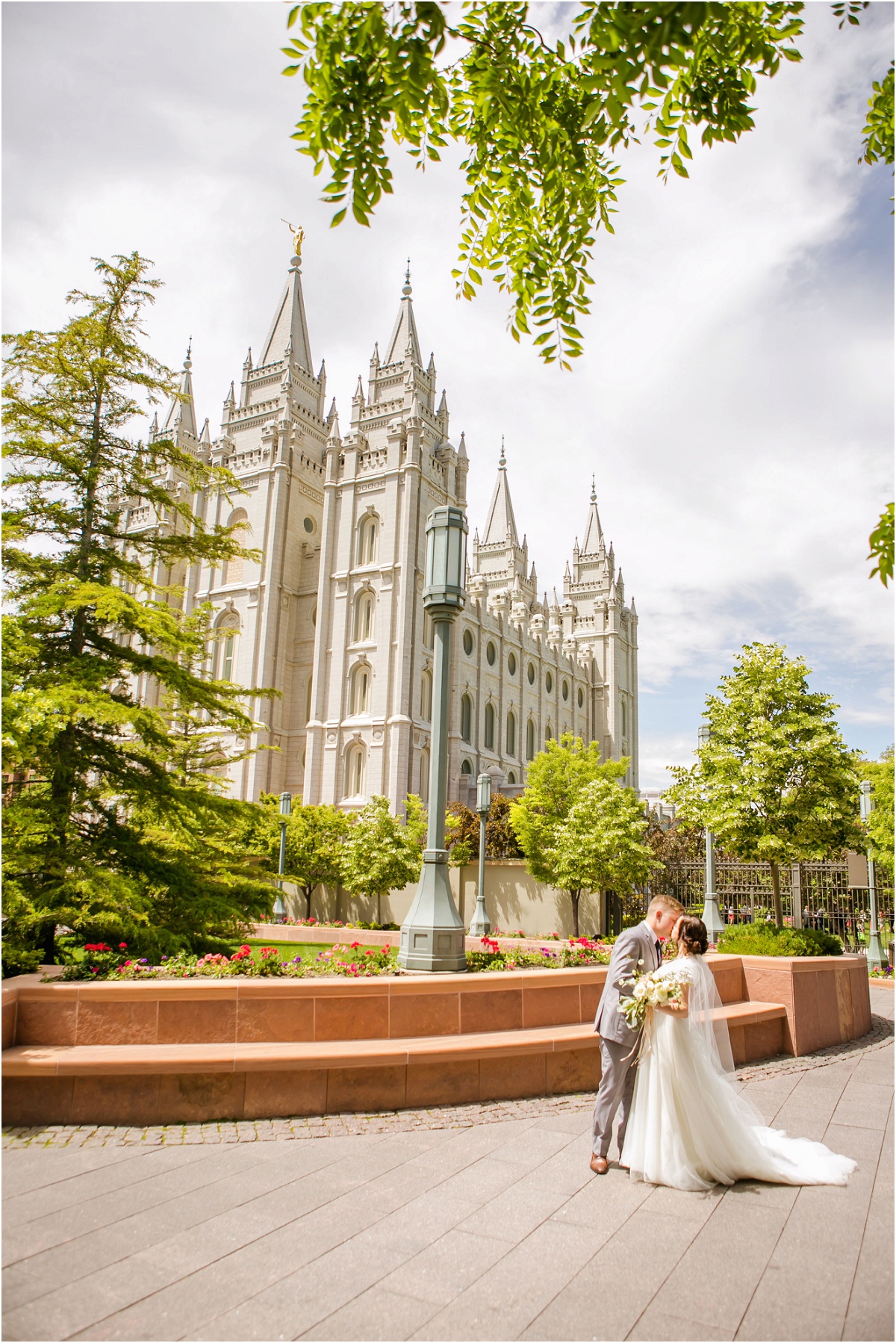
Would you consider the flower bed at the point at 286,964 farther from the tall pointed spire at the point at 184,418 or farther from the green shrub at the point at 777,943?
the tall pointed spire at the point at 184,418

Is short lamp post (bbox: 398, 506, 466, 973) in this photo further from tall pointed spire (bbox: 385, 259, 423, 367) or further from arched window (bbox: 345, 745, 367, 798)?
tall pointed spire (bbox: 385, 259, 423, 367)

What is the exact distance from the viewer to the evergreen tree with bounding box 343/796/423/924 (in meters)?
25.6

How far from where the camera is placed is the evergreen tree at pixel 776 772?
11.9 m

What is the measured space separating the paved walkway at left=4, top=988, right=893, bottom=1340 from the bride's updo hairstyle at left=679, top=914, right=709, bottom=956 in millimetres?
1315

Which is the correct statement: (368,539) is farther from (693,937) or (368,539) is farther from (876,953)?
(693,937)

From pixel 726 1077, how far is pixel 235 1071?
3190mm

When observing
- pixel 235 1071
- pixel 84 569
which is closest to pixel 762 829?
pixel 235 1071

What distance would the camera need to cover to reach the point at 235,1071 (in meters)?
5.75

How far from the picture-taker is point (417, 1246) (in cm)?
395

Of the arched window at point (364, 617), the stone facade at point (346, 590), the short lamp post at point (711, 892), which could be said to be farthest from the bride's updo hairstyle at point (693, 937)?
the arched window at point (364, 617)

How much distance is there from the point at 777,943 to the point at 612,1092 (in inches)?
227

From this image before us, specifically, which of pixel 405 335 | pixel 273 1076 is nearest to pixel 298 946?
pixel 273 1076

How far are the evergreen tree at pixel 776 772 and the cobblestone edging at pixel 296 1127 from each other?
20.9 feet

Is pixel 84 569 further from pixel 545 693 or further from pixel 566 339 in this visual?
pixel 545 693
